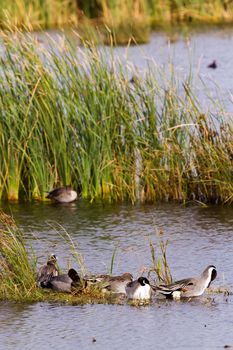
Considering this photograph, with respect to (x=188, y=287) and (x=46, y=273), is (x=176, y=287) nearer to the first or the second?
(x=188, y=287)

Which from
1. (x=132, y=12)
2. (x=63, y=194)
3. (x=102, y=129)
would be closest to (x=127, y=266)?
(x=63, y=194)

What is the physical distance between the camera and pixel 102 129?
38.9ft

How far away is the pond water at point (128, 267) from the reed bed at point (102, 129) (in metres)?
0.27

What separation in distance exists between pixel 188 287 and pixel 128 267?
1212mm

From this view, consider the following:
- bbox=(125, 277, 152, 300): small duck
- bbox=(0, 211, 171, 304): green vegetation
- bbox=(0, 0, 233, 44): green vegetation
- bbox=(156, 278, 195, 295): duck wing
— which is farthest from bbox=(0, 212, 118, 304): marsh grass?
bbox=(0, 0, 233, 44): green vegetation

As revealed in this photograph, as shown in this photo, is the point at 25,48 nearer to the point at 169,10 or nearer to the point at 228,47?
the point at 228,47

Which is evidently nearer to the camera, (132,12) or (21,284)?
(21,284)

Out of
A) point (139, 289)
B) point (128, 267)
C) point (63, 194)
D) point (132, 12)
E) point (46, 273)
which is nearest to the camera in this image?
point (139, 289)

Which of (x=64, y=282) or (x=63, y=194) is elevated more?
(x=64, y=282)

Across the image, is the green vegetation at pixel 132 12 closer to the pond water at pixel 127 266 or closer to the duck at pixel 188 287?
the pond water at pixel 127 266

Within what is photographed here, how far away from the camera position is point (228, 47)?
74.0 feet

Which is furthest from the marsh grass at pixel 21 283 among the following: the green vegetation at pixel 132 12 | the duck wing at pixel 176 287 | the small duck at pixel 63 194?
the green vegetation at pixel 132 12

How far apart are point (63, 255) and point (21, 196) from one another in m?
2.50

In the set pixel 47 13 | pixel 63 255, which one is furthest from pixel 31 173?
pixel 47 13
